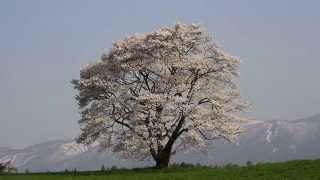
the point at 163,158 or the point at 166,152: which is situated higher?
the point at 166,152

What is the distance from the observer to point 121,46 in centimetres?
6406

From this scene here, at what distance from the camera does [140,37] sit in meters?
64.5

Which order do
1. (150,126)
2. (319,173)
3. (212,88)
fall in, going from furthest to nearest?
(212,88)
(150,126)
(319,173)

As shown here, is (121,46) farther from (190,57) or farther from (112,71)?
(190,57)

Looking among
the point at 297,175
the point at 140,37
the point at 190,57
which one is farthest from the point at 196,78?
the point at 297,175

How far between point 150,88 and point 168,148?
641 centimetres

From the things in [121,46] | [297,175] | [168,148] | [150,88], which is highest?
[121,46]

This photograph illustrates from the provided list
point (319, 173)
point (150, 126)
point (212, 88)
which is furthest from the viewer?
point (212, 88)

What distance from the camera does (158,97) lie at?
61500 millimetres

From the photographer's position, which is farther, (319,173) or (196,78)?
(196,78)

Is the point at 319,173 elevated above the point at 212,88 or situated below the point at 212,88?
below

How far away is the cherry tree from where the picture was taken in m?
62.0

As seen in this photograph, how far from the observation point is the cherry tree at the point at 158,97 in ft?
203

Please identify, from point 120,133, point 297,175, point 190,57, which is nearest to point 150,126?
point 120,133
